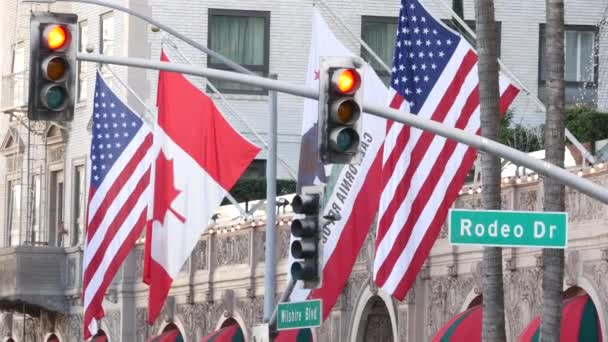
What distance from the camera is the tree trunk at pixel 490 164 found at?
25.5m

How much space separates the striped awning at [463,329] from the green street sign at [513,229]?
11017 mm

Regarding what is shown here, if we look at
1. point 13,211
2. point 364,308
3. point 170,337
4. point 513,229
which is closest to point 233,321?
point 170,337

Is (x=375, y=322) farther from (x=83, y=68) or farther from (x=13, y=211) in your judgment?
(x=13, y=211)

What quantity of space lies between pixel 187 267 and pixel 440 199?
16.6 metres

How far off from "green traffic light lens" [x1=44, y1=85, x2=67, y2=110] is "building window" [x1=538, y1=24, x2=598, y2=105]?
30.7 meters

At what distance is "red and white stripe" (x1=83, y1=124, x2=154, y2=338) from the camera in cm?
3834

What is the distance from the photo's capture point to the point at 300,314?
29.1 meters

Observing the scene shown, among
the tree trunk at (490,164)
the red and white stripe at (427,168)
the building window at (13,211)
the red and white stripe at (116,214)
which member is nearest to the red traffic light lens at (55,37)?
the tree trunk at (490,164)

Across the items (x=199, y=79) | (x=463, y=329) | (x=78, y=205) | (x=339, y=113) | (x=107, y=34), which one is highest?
(x=107, y=34)

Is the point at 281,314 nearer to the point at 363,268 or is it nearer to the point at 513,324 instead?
the point at 513,324

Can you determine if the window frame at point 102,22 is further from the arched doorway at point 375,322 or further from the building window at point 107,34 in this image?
the arched doorway at point 375,322

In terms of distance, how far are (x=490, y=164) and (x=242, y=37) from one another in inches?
971

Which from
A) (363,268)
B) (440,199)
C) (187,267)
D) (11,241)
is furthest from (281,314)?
(11,241)

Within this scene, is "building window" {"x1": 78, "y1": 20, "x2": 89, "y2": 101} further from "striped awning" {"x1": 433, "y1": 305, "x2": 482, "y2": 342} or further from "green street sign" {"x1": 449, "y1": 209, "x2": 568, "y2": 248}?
"green street sign" {"x1": 449, "y1": 209, "x2": 568, "y2": 248}
